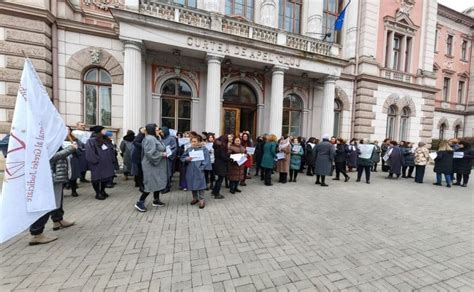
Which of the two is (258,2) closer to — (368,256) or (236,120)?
(236,120)

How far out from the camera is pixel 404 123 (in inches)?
625

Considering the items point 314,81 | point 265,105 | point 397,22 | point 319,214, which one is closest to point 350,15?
point 397,22

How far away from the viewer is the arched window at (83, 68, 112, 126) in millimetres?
9387

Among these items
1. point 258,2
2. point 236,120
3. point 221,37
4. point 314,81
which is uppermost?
point 258,2

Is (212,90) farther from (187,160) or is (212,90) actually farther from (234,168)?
(187,160)

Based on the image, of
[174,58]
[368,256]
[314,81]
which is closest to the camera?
[368,256]

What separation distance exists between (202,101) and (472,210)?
34.1ft

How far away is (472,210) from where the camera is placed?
5.62m

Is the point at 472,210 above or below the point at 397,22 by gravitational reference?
below

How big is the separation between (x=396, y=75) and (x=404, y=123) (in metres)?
3.58

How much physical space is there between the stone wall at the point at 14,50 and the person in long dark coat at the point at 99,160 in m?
5.30

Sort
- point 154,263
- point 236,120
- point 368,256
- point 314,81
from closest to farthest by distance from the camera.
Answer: point 154,263, point 368,256, point 236,120, point 314,81

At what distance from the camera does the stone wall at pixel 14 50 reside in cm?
770

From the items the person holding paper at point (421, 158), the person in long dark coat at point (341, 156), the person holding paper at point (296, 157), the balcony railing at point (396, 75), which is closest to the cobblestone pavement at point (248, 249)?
the person holding paper at point (296, 157)
